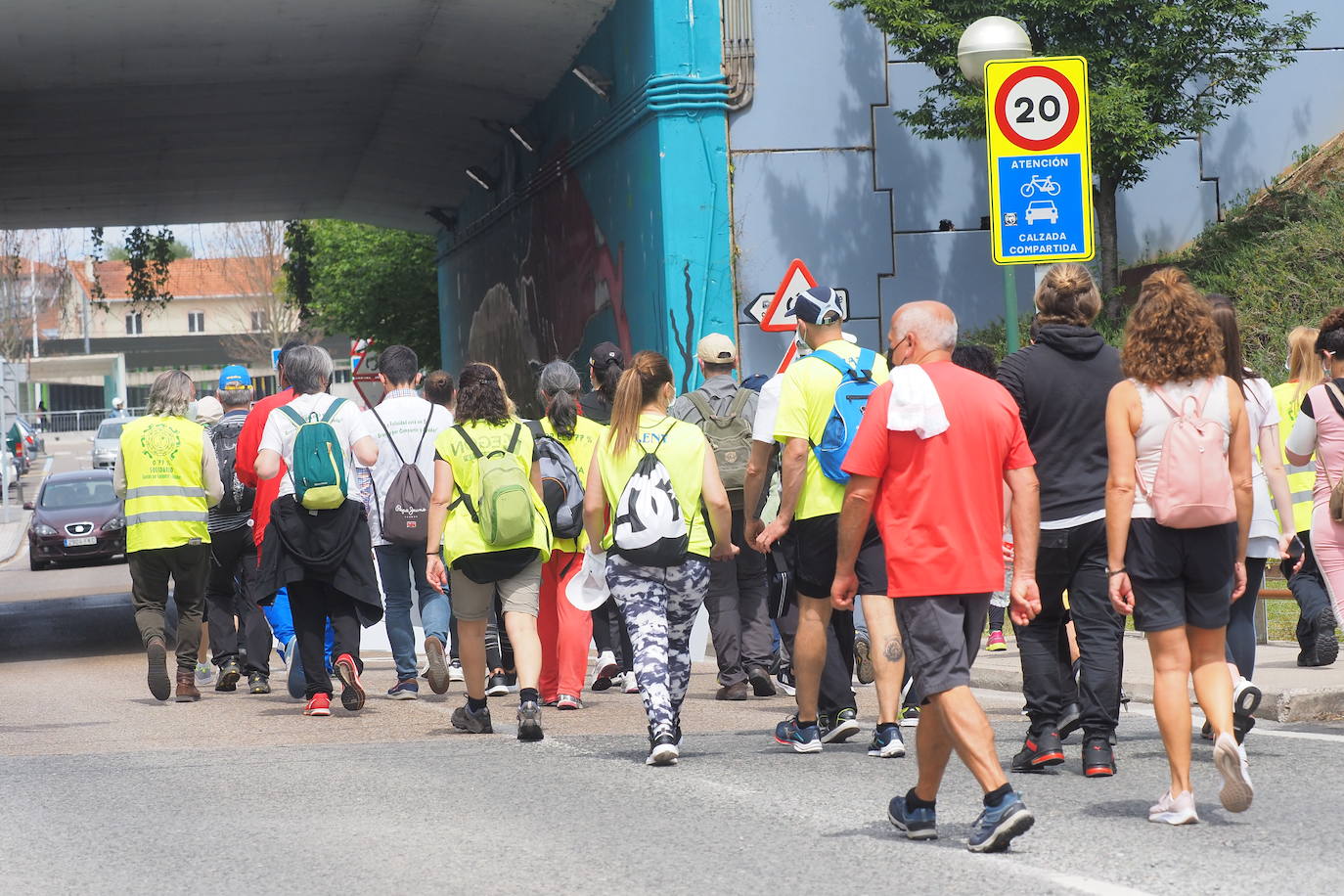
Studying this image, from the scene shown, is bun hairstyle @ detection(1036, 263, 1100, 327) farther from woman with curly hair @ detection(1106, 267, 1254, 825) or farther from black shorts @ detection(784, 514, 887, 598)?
black shorts @ detection(784, 514, 887, 598)

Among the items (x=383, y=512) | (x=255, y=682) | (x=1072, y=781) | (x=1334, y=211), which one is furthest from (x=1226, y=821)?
(x=1334, y=211)

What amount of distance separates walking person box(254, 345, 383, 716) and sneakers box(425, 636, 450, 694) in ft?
1.39

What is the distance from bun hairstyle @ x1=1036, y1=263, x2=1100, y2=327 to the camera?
7094mm

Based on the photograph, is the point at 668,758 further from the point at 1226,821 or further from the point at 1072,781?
the point at 1226,821

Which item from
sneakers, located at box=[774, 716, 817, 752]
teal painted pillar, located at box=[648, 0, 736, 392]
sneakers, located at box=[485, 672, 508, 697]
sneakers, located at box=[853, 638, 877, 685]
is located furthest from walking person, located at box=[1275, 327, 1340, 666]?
teal painted pillar, located at box=[648, 0, 736, 392]

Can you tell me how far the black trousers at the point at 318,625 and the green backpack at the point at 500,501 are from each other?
5.34 ft

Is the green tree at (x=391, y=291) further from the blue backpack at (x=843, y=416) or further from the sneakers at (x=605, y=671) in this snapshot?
the blue backpack at (x=843, y=416)

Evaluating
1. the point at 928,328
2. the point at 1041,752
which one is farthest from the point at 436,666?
the point at 928,328

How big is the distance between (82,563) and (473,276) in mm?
8322

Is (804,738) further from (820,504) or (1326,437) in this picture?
(1326,437)

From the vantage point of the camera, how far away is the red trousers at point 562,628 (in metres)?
9.70

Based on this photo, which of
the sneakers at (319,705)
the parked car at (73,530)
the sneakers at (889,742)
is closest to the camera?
the sneakers at (889,742)

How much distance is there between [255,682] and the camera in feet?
A: 37.1

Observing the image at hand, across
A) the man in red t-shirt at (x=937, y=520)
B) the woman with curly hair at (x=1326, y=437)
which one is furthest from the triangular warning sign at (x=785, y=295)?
the man in red t-shirt at (x=937, y=520)
